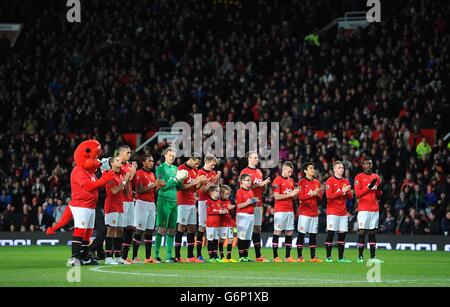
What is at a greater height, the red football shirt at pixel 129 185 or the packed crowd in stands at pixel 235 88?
the packed crowd in stands at pixel 235 88

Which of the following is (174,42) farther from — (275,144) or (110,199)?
(110,199)

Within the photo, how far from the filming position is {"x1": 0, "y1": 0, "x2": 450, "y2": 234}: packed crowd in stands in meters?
29.8

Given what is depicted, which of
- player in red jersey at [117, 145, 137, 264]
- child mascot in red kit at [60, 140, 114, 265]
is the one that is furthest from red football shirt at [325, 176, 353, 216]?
child mascot in red kit at [60, 140, 114, 265]

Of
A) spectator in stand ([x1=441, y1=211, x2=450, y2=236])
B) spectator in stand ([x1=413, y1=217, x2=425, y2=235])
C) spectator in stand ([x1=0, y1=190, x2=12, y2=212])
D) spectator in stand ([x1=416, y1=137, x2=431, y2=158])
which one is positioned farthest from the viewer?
spectator in stand ([x1=0, y1=190, x2=12, y2=212])

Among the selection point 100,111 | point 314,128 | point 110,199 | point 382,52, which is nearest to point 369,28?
point 382,52

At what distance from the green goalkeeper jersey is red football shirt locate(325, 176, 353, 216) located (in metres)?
3.60

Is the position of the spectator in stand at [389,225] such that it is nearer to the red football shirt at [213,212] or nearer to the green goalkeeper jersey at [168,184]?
the red football shirt at [213,212]

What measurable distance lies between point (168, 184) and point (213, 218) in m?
1.63

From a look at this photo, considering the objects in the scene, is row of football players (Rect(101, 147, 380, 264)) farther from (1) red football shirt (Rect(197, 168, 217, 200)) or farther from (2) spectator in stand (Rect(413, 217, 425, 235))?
(2) spectator in stand (Rect(413, 217, 425, 235))

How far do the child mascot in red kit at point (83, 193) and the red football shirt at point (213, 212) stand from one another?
4228mm

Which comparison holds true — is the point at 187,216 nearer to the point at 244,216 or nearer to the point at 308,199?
the point at 244,216

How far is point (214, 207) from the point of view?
21.2 m

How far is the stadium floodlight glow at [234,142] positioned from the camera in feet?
102

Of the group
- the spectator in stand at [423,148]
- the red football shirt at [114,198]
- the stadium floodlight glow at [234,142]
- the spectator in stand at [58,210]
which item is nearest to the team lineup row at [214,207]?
the red football shirt at [114,198]
